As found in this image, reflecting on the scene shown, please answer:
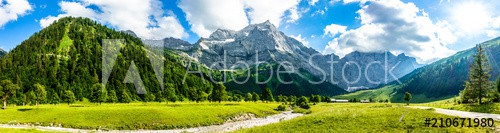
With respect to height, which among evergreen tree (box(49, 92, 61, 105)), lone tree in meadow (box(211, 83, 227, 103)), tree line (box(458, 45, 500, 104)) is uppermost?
tree line (box(458, 45, 500, 104))

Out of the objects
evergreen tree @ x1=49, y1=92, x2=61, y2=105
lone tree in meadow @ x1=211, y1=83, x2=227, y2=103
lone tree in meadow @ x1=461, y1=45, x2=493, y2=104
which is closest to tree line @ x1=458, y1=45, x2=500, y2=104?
lone tree in meadow @ x1=461, y1=45, x2=493, y2=104

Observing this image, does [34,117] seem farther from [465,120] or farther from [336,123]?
[465,120]

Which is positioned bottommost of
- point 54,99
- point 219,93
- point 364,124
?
point 54,99

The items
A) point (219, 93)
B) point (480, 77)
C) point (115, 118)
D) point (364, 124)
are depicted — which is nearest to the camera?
point (364, 124)

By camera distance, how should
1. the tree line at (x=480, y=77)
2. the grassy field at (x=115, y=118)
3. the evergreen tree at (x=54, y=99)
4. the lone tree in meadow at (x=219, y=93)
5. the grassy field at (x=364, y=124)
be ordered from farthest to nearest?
the evergreen tree at (x=54, y=99) → the lone tree in meadow at (x=219, y=93) → the grassy field at (x=115, y=118) → the tree line at (x=480, y=77) → the grassy field at (x=364, y=124)

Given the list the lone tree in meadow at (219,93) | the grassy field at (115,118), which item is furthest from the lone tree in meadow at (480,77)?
the lone tree in meadow at (219,93)

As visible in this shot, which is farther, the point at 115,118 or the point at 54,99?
the point at 54,99

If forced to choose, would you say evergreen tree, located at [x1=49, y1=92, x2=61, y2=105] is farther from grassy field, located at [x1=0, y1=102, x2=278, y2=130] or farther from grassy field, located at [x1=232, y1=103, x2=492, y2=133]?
grassy field, located at [x1=232, y1=103, x2=492, y2=133]

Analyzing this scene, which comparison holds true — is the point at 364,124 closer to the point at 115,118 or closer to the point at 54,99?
the point at 115,118

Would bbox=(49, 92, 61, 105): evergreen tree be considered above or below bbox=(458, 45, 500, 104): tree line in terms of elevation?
below

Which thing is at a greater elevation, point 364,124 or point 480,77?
point 480,77

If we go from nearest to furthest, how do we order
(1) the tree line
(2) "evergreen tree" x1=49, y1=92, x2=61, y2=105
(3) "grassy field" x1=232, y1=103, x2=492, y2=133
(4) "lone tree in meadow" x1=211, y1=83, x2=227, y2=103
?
(3) "grassy field" x1=232, y1=103, x2=492, y2=133 < (1) the tree line < (4) "lone tree in meadow" x1=211, y1=83, x2=227, y2=103 < (2) "evergreen tree" x1=49, y1=92, x2=61, y2=105

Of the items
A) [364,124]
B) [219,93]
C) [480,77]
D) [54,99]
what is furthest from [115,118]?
[54,99]

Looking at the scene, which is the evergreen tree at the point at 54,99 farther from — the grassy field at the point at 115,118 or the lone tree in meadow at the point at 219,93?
the lone tree in meadow at the point at 219,93
